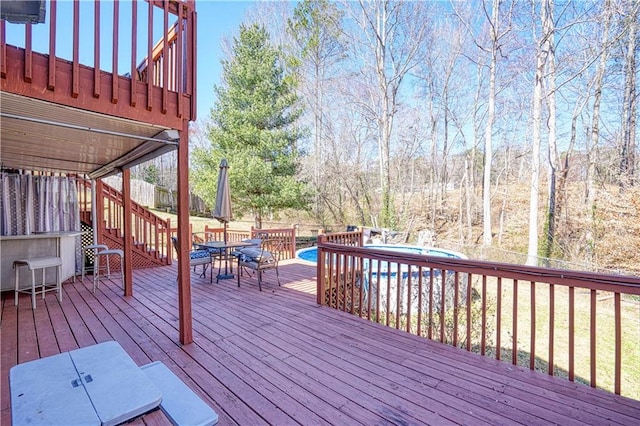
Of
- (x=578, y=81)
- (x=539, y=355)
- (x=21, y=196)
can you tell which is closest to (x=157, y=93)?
(x=21, y=196)

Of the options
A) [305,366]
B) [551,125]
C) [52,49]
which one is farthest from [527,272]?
[551,125]

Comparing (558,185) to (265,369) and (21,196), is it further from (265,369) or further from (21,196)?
(21,196)

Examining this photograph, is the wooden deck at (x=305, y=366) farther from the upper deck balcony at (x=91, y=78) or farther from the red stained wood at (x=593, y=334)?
the upper deck balcony at (x=91, y=78)

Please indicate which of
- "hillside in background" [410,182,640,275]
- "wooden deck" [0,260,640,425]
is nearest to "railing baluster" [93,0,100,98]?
"wooden deck" [0,260,640,425]

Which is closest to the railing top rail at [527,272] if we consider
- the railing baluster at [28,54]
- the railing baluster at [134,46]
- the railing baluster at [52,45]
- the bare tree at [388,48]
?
the railing baluster at [134,46]

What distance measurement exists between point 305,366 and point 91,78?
303 cm

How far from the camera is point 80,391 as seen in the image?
1.14 m

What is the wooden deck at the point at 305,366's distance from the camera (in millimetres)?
2102

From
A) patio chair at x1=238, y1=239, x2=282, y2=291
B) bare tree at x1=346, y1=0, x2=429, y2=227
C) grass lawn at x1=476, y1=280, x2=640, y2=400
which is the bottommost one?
grass lawn at x1=476, y1=280, x2=640, y2=400

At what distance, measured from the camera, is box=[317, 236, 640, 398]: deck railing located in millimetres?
2527

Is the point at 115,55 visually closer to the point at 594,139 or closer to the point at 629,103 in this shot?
the point at 629,103

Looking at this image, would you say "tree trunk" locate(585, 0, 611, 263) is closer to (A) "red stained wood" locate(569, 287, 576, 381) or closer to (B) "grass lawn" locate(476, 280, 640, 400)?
(B) "grass lawn" locate(476, 280, 640, 400)

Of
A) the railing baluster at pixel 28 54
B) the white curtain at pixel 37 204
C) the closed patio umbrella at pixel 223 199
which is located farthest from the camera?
the closed patio umbrella at pixel 223 199

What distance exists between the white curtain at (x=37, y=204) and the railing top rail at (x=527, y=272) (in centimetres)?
566
